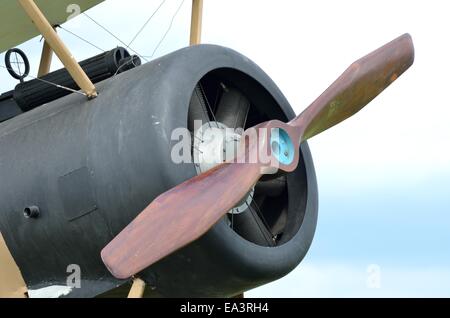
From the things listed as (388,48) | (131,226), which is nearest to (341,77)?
(388,48)

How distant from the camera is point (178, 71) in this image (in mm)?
6453

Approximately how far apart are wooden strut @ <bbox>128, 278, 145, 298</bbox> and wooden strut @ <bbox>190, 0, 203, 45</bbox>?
105 inches

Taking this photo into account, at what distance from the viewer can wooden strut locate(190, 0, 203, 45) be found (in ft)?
27.1

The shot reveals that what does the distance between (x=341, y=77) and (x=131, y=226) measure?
6.68ft

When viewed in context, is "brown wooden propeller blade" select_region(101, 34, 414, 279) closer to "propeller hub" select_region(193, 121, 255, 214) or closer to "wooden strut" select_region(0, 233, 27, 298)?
"propeller hub" select_region(193, 121, 255, 214)

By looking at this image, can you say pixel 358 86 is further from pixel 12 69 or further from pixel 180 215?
pixel 12 69

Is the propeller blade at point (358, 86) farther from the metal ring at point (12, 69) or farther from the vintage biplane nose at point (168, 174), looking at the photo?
the metal ring at point (12, 69)

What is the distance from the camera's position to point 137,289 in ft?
20.4

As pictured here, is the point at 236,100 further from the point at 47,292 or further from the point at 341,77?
the point at 47,292

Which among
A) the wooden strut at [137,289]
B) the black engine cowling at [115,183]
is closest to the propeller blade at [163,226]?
the black engine cowling at [115,183]

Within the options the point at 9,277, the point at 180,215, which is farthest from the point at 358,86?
the point at 9,277

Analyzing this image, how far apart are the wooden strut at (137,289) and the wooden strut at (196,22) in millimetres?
2663

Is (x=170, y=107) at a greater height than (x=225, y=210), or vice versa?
(x=170, y=107)

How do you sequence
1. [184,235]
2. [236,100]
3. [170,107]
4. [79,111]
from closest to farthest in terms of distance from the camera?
[184,235] < [170,107] < [79,111] < [236,100]
